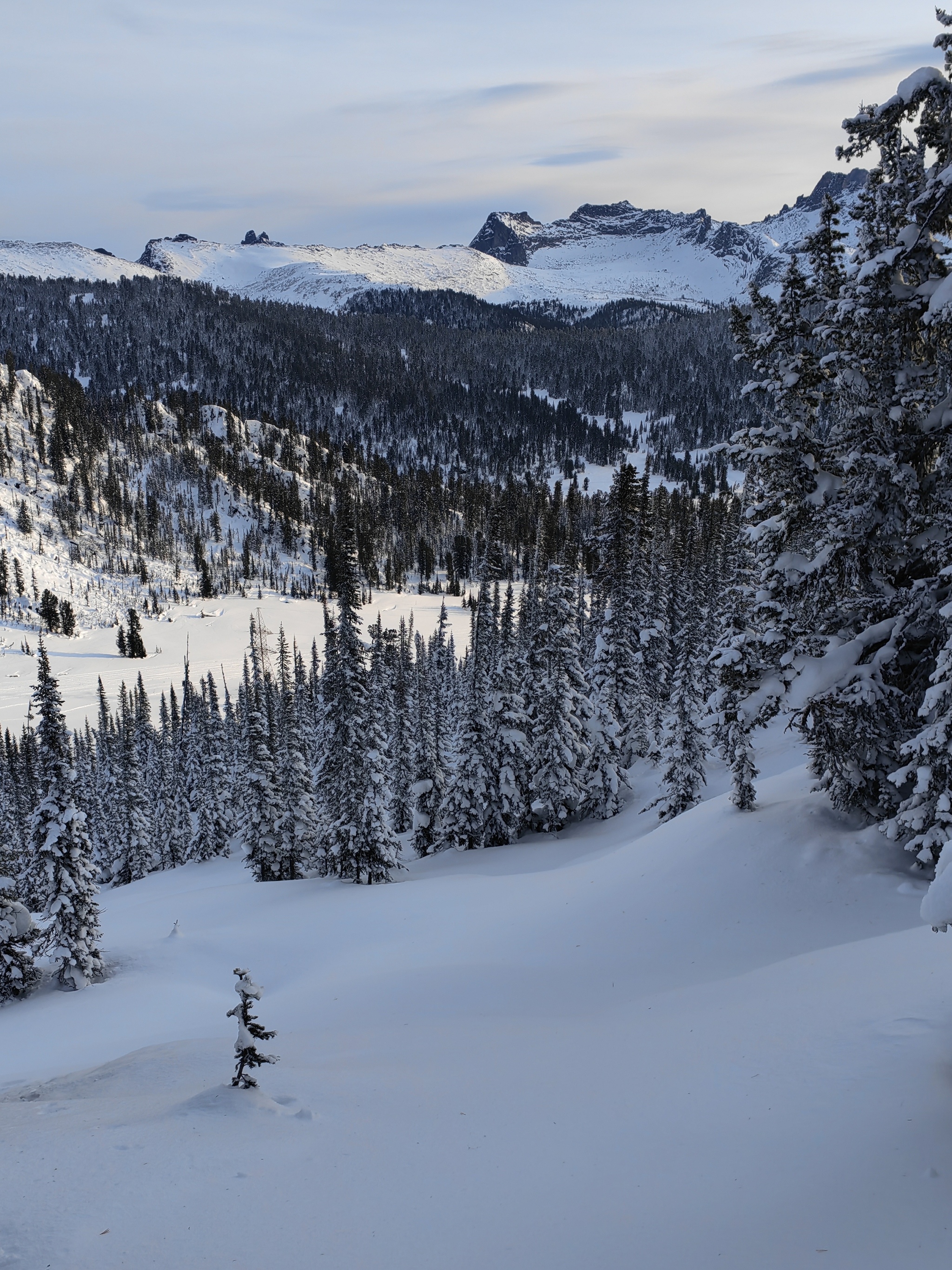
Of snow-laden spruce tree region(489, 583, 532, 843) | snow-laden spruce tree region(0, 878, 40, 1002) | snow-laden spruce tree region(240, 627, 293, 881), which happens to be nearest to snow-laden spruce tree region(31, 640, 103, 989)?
snow-laden spruce tree region(0, 878, 40, 1002)

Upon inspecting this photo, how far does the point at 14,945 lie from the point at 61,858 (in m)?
2.67

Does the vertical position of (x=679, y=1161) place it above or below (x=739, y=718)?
below

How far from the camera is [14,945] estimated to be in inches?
846

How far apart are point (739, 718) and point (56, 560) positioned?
169875 millimetres

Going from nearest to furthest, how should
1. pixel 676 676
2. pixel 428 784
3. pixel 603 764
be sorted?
pixel 676 676 → pixel 603 764 → pixel 428 784

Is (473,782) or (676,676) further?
(473,782)

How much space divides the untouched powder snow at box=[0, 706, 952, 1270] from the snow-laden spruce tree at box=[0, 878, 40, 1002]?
5169mm

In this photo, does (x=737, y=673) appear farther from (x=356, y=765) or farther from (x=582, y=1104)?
(x=356, y=765)

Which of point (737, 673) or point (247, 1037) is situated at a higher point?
point (737, 673)

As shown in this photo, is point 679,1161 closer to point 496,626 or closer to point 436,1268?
point 436,1268

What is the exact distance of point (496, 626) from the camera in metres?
39.5

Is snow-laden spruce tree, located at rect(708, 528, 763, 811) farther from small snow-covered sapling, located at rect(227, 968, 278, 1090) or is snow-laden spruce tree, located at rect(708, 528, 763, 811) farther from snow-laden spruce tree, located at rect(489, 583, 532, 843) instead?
snow-laden spruce tree, located at rect(489, 583, 532, 843)

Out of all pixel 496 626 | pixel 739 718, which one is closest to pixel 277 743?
pixel 496 626

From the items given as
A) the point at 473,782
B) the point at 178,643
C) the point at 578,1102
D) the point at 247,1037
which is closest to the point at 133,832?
the point at 473,782
